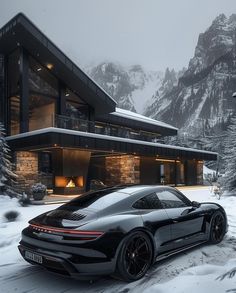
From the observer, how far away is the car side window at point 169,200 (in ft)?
17.6

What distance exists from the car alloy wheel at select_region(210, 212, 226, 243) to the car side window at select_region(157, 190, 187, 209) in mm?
928

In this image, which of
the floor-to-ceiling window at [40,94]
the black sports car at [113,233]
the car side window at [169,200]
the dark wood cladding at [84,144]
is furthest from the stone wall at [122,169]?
the black sports car at [113,233]

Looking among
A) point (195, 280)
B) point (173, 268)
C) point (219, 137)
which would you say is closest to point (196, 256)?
point (173, 268)

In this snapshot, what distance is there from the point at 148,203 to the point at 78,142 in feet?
40.4

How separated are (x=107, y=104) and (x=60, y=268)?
21186 mm

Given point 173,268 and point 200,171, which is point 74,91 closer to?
point 200,171

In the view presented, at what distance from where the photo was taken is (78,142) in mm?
16969

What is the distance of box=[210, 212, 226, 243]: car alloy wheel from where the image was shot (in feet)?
20.1

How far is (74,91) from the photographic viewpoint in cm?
2377

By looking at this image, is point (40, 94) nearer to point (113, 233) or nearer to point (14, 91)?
point (14, 91)

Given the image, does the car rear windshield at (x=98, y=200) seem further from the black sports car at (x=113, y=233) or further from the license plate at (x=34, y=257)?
the license plate at (x=34, y=257)

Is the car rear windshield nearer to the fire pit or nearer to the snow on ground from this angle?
the snow on ground

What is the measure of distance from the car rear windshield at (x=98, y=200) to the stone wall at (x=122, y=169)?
53.7 ft

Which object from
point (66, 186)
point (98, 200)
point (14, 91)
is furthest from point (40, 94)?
point (98, 200)
